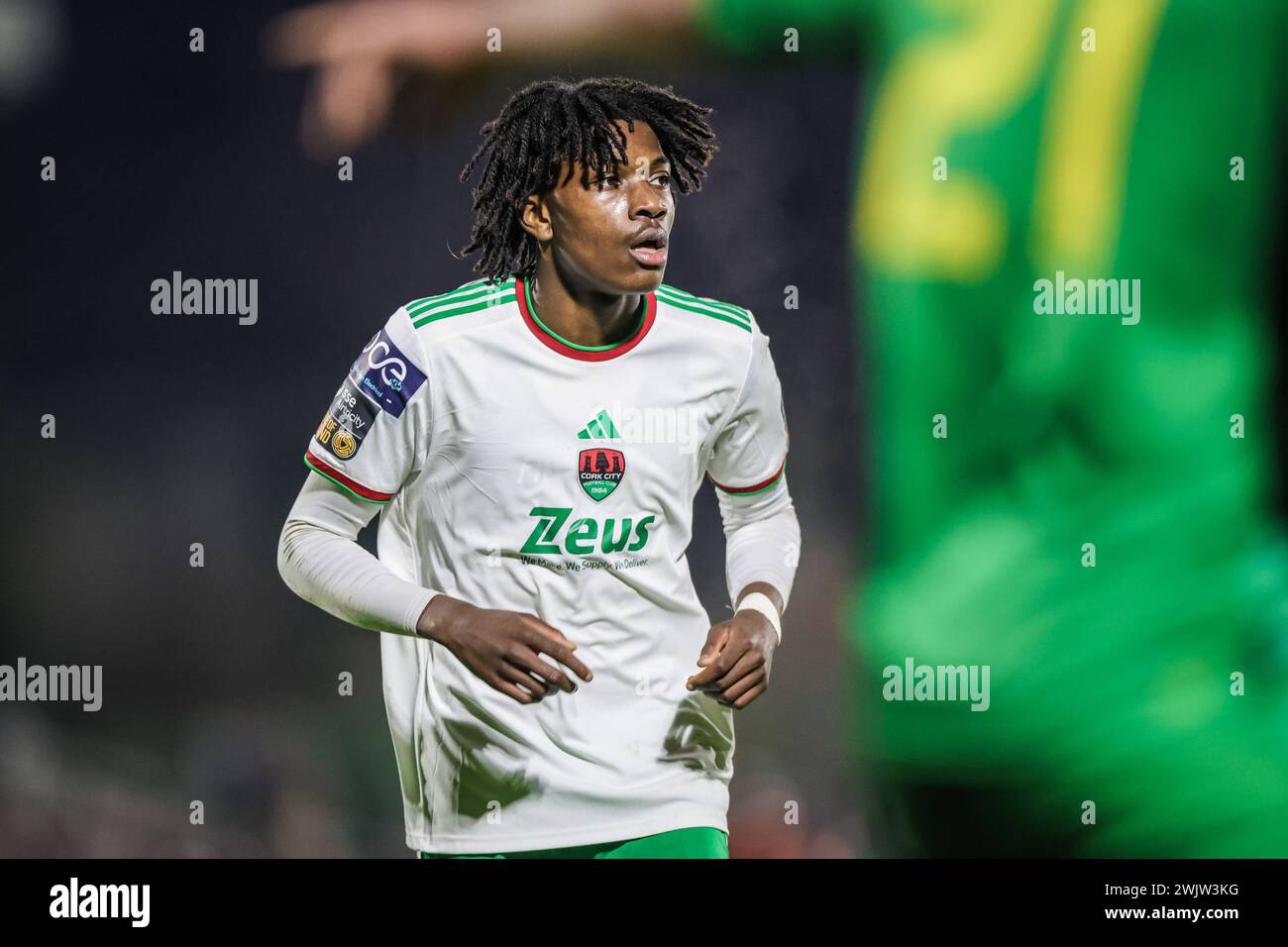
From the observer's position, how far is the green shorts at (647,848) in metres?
2.41

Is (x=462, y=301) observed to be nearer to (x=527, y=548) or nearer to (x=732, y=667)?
(x=527, y=548)

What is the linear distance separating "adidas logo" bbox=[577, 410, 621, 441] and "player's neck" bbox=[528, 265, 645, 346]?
5.6 inches

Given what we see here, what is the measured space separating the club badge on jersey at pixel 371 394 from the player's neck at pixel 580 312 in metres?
0.27

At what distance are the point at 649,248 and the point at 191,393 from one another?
1.21 m

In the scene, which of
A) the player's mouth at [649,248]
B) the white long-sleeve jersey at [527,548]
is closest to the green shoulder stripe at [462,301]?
the white long-sleeve jersey at [527,548]

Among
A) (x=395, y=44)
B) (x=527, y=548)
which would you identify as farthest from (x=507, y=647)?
(x=395, y=44)

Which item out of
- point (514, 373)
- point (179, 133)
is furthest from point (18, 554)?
point (514, 373)

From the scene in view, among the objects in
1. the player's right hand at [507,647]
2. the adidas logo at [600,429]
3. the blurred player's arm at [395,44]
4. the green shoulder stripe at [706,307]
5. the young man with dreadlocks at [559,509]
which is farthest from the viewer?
the blurred player's arm at [395,44]

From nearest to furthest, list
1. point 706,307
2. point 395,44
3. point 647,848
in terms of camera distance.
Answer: point 647,848
point 706,307
point 395,44

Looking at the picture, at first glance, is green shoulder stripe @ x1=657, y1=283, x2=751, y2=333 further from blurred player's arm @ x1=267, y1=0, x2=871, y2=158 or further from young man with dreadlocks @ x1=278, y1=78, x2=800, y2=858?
blurred player's arm @ x1=267, y1=0, x2=871, y2=158

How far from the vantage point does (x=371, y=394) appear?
8.04 feet

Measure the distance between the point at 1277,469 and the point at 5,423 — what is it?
2916mm

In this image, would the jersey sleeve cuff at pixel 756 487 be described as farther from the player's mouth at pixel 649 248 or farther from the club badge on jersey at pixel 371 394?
the club badge on jersey at pixel 371 394

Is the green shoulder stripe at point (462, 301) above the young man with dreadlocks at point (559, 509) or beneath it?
above
